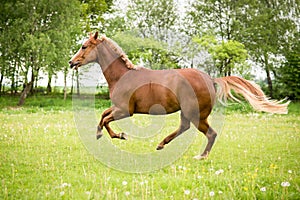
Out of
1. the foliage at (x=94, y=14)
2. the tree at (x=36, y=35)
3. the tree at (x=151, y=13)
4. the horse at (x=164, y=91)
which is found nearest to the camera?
the horse at (x=164, y=91)

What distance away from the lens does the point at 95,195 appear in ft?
17.2

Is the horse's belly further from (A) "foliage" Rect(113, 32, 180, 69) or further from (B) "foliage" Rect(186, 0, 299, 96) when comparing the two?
(B) "foliage" Rect(186, 0, 299, 96)

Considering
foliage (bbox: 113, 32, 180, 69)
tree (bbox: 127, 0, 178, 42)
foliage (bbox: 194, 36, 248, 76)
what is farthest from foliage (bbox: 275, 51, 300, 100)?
foliage (bbox: 113, 32, 180, 69)

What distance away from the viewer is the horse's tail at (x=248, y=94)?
25.2 feet

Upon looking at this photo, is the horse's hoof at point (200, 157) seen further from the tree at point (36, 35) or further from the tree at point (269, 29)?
the tree at point (269, 29)

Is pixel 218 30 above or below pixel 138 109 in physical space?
above

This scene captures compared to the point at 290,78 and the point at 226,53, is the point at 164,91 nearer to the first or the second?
the point at 226,53

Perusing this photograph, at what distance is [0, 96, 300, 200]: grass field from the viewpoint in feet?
17.5

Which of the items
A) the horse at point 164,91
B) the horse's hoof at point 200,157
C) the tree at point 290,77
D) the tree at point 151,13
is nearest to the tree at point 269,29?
the tree at point 290,77

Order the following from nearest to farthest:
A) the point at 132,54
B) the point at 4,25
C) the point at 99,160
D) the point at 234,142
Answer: the point at 99,160
the point at 234,142
the point at 132,54
the point at 4,25

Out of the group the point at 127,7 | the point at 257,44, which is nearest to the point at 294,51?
the point at 257,44

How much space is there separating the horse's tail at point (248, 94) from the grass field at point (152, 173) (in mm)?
1129

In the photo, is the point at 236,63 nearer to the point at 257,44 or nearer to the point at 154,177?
the point at 257,44

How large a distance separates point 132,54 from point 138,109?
19.6 feet
